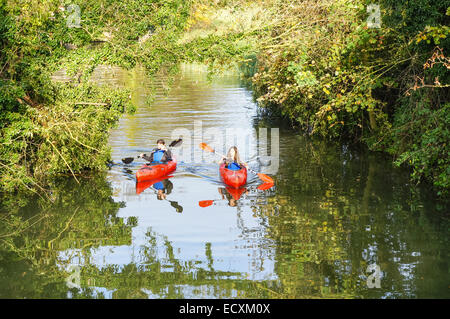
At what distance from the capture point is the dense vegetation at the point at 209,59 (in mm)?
13828

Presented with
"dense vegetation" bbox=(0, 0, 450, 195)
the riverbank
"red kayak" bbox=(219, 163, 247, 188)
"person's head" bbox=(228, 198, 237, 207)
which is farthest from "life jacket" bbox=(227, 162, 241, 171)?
"dense vegetation" bbox=(0, 0, 450, 195)

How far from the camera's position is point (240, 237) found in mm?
11539

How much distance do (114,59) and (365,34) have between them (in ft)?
22.3

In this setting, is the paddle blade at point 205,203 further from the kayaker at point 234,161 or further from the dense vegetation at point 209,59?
the dense vegetation at point 209,59

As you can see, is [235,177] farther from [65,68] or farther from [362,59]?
[65,68]

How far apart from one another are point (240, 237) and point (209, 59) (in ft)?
24.1

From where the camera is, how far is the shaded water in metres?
9.16

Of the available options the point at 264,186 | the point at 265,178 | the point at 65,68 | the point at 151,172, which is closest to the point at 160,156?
the point at 151,172

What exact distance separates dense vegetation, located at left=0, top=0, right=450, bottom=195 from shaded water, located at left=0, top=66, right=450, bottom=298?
44.1 inches

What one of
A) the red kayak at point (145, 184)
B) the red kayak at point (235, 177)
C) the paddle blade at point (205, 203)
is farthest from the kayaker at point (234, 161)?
the red kayak at point (145, 184)

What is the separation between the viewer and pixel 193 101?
33875 mm

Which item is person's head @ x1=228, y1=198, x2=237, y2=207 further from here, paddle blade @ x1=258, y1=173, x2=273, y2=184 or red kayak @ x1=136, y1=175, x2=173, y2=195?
red kayak @ x1=136, y1=175, x2=173, y2=195
